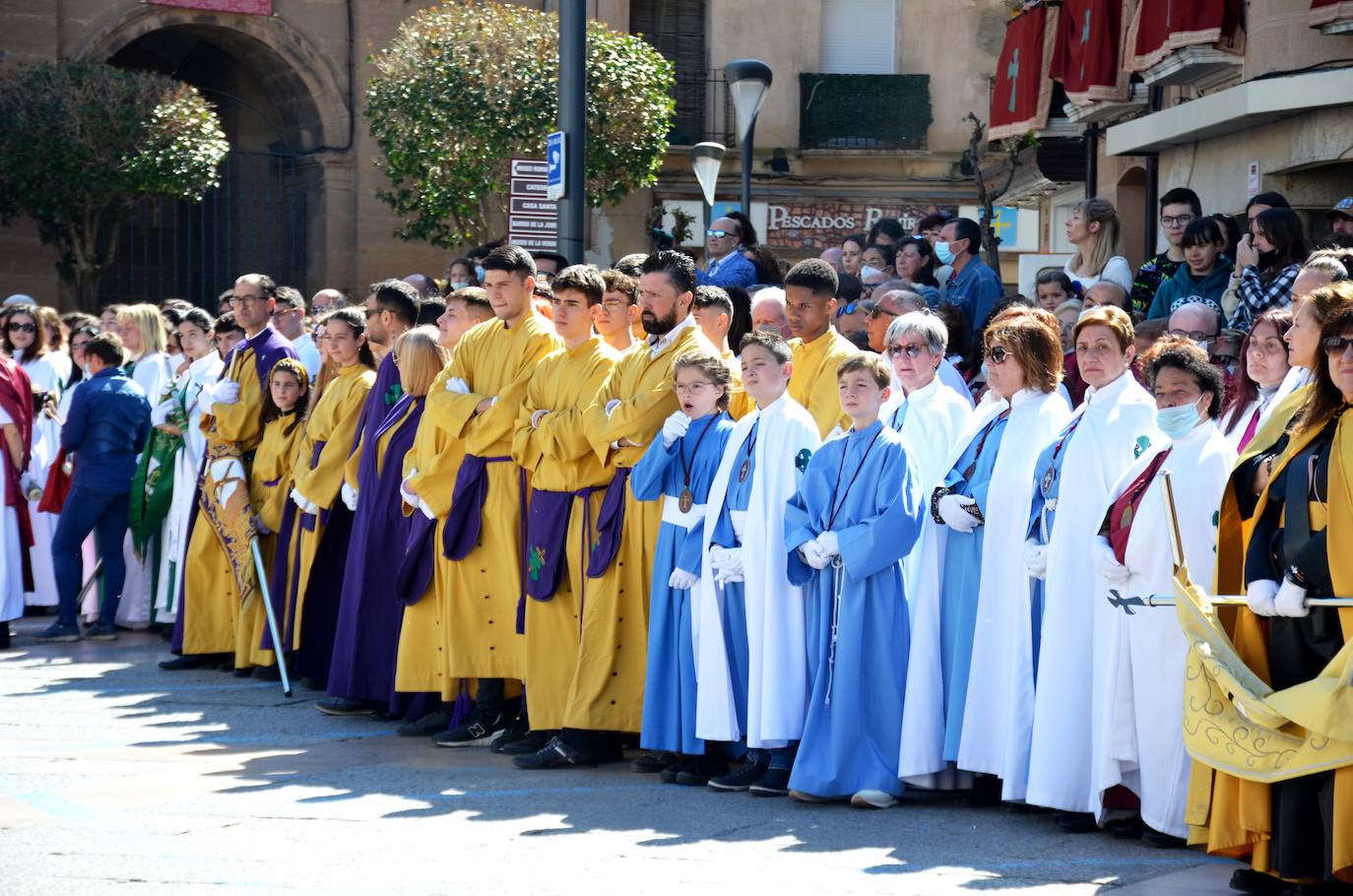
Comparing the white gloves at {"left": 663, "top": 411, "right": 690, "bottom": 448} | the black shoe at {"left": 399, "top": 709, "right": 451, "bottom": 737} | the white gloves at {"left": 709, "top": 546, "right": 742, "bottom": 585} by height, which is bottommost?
the black shoe at {"left": 399, "top": 709, "right": 451, "bottom": 737}

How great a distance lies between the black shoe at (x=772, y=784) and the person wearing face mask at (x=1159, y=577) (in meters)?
1.28

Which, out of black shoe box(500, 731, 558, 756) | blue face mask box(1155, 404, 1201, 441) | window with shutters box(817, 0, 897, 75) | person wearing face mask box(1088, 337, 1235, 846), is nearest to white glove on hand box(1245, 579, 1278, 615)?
person wearing face mask box(1088, 337, 1235, 846)

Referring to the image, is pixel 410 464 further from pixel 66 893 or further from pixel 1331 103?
pixel 1331 103

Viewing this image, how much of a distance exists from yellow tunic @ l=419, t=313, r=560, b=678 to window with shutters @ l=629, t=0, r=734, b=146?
1669cm

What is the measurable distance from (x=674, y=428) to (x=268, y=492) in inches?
146

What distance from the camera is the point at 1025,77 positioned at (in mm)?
15727

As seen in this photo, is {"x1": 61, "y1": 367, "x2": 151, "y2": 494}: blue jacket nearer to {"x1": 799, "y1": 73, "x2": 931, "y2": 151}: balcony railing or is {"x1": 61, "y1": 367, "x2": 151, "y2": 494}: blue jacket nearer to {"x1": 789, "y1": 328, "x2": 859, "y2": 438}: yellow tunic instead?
{"x1": 789, "y1": 328, "x2": 859, "y2": 438}: yellow tunic

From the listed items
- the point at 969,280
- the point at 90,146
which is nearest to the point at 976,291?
the point at 969,280

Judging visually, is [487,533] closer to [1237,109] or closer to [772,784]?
[772,784]

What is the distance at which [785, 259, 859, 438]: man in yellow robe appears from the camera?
8383mm

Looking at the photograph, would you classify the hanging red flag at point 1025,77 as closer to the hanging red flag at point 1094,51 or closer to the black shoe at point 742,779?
the hanging red flag at point 1094,51

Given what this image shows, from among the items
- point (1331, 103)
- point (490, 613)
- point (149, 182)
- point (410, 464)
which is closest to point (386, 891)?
point (490, 613)

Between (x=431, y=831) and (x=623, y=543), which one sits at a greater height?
(x=623, y=543)

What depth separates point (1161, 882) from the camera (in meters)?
6.05
